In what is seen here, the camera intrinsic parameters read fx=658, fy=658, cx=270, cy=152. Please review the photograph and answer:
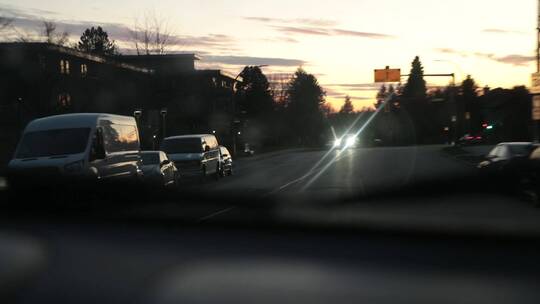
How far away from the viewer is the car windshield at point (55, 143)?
15156mm

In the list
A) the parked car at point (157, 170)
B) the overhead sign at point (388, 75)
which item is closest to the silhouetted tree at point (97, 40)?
the overhead sign at point (388, 75)

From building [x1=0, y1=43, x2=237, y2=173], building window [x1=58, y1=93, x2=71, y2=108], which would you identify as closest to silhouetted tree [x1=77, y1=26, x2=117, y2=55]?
building [x1=0, y1=43, x2=237, y2=173]

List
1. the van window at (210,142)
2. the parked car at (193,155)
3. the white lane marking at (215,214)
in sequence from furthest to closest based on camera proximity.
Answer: the van window at (210,142) < the parked car at (193,155) < the white lane marking at (215,214)

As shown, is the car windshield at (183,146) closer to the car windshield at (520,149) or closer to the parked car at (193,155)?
the parked car at (193,155)

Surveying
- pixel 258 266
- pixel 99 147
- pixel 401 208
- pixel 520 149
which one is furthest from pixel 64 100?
pixel 258 266

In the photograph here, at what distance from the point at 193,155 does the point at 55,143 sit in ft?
34.0

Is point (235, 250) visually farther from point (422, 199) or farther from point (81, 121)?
point (422, 199)

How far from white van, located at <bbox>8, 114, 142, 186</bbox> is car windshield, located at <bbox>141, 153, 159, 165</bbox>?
3.17 metres

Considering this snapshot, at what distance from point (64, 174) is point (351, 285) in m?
9.30

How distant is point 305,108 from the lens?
143 m

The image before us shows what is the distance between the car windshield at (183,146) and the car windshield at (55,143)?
10618mm

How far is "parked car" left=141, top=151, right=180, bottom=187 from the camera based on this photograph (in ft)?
62.8

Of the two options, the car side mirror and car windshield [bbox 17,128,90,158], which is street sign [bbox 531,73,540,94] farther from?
car windshield [bbox 17,128,90,158]

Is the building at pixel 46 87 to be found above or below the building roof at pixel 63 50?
below
